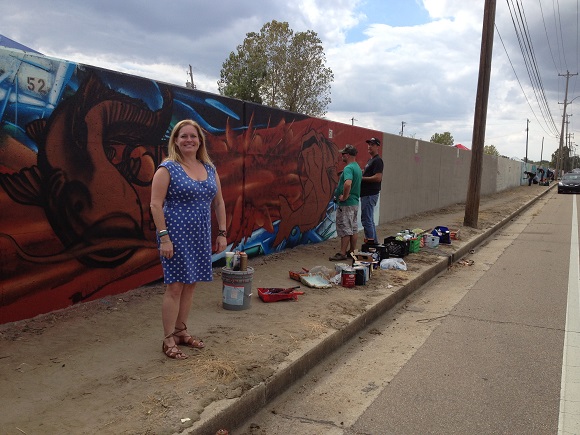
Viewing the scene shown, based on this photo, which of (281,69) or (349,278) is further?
(281,69)

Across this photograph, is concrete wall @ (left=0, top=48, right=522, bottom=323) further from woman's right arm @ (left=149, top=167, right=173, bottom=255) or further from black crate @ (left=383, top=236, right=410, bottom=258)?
black crate @ (left=383, top=236, right=410, bottom=258)

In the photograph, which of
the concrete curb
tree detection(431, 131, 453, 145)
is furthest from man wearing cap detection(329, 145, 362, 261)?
tree detection(431, 131, 453, 145)

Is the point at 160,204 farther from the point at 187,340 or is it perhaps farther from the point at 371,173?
the point at 371,173

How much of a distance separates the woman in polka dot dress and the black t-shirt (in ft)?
15.6

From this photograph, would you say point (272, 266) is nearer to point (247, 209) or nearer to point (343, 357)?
point (247, 209)

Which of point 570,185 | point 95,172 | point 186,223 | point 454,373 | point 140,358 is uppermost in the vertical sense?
point 570,185

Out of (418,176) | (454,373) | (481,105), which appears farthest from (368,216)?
(418,176)

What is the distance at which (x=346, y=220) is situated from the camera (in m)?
7.73

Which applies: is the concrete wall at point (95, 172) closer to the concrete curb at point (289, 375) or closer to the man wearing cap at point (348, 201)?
the man wearing cap at point (348, 201)

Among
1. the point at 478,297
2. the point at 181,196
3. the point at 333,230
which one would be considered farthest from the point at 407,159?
the point at 181,196

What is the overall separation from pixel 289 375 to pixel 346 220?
4.16 metres

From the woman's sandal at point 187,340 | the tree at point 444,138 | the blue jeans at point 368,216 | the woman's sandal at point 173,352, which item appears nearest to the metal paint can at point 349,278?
the blue jeans at point 368,216

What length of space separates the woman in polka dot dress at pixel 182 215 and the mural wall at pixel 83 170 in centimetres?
132

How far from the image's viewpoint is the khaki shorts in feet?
25.4
